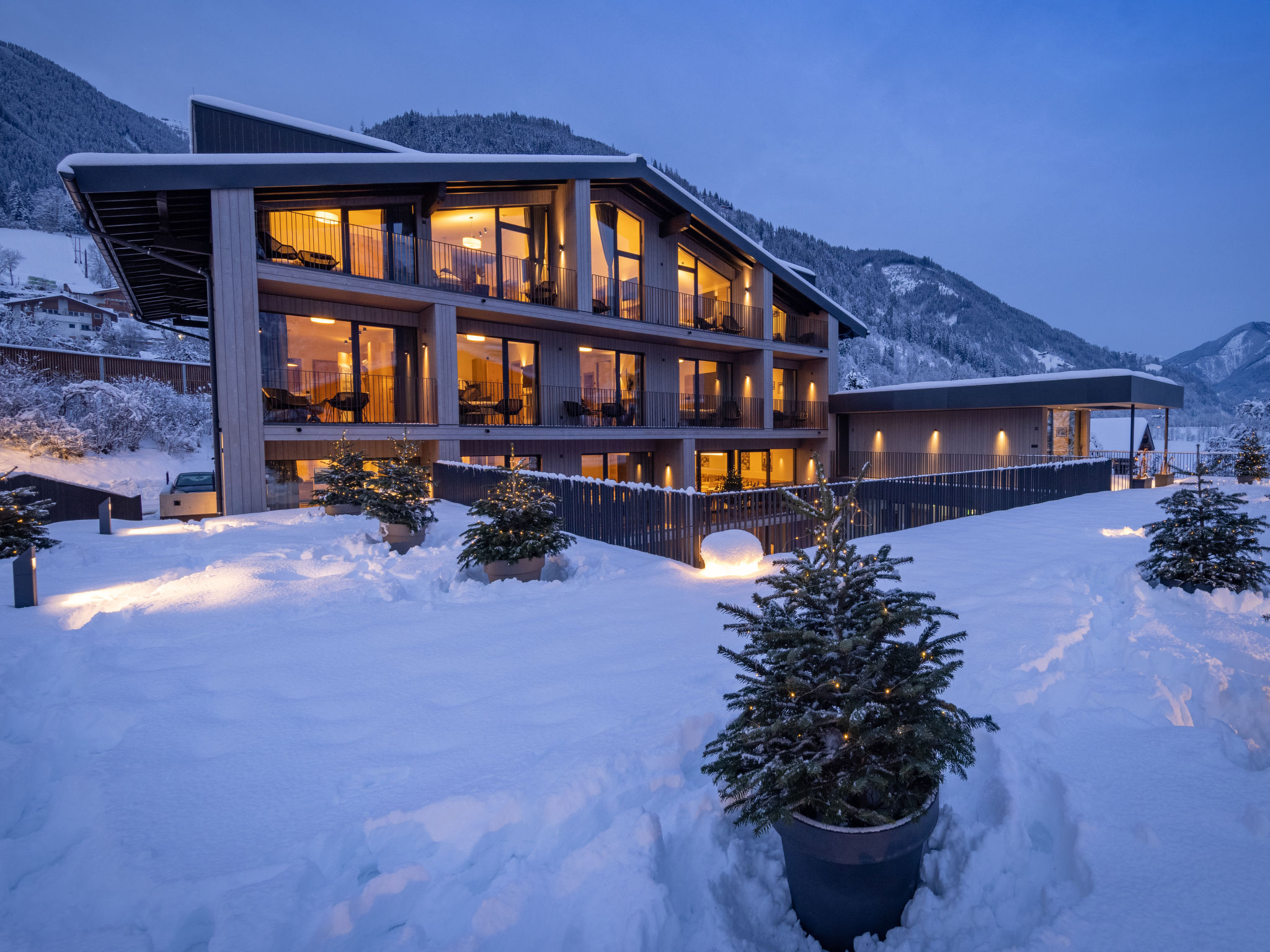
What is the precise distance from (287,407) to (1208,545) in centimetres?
1614

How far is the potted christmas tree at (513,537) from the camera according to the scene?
266 inches

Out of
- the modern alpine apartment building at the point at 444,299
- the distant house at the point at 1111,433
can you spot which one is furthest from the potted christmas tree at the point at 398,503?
the distant house at the point at 1111,433

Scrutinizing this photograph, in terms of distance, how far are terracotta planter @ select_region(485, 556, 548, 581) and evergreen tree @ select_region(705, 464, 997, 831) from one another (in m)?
4.33

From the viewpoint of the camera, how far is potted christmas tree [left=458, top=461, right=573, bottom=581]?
6.76m

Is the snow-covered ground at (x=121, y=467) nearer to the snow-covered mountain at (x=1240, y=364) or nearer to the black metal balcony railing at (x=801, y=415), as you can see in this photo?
the black metal balcony railing at (x=801, y=415)

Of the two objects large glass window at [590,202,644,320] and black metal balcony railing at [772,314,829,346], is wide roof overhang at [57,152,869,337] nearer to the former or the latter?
large glass window at [590,202,644,320]

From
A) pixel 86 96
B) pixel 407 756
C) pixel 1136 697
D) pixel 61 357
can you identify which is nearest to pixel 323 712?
pixel 407 756

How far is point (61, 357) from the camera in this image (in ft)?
79.6

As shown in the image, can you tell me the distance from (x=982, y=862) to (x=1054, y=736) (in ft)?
4.01

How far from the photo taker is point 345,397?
48.8 ft

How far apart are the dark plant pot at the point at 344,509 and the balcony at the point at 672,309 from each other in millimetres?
9438

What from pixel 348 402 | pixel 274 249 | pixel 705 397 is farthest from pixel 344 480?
pixel 705 397

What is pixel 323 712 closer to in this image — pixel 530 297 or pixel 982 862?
pixel 982 862

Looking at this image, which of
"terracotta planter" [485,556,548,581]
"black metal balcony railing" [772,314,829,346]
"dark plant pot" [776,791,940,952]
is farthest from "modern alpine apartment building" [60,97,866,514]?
"dark plant pot" [776,791,940,952]
